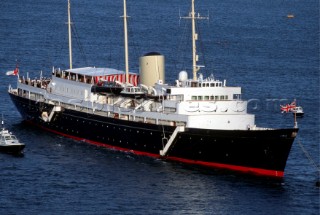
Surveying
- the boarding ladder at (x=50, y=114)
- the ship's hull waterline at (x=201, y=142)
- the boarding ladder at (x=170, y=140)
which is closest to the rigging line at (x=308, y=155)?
the ship's hull waterline at (x=201, y=142)

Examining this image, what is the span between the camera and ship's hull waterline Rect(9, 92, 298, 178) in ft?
345

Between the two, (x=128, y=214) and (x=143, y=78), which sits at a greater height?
(x=143, y=78)

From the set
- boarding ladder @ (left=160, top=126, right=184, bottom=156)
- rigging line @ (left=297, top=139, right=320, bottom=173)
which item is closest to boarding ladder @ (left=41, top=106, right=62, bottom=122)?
boarding ladder @ (left=160, top=126, right=184, bottom=156)

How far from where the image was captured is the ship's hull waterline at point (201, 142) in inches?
4141

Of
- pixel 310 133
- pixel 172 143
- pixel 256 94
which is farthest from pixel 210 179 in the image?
pixel 256 94

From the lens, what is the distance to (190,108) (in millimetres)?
111812

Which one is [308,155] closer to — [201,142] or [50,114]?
[201,142]

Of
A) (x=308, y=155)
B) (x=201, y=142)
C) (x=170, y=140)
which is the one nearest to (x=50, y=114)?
(x=170, y=140)

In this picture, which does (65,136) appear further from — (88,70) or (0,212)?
(0,212)

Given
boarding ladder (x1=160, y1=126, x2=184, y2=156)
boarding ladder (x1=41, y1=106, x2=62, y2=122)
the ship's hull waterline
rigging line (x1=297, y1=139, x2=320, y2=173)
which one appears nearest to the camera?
the ship's hull waterline

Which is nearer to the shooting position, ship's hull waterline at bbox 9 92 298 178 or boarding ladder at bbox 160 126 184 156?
ship's hull waterline at bbox 9 92 298 178

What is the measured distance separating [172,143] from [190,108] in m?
3.69

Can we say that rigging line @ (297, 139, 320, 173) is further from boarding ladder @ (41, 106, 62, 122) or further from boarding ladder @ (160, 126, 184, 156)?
boarding ladder @ (41, 106, 62, 122)

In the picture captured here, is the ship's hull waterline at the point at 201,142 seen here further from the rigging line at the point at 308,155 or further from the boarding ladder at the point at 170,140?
the rigging line at the point at 308,155
